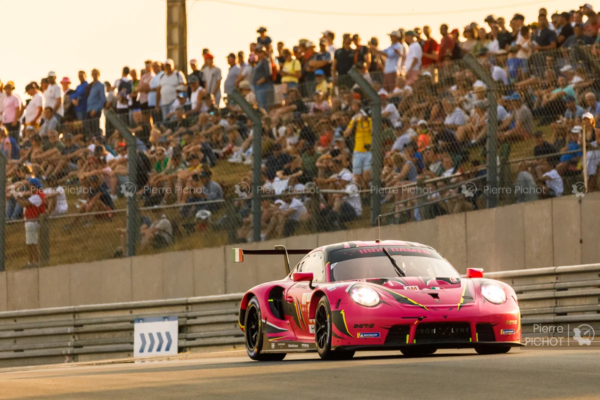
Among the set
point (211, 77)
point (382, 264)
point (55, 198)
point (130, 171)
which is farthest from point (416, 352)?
point (211, 77)

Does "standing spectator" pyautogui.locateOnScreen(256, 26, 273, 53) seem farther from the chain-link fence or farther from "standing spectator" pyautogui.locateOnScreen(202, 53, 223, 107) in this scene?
the chain-link fence

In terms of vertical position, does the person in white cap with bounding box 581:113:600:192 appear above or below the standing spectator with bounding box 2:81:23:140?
below

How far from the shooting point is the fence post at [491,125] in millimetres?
14320

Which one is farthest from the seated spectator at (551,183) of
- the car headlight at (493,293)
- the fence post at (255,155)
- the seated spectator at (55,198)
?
the seated spectator at (55,198)

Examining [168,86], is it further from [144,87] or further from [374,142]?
[374,142]

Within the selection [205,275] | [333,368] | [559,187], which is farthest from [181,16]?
[333,368]

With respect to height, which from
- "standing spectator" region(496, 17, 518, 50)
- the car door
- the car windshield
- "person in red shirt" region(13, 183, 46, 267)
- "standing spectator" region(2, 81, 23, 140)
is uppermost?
"standing spectator" region(496, 17, 518, 50)

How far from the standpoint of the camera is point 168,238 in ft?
59.1

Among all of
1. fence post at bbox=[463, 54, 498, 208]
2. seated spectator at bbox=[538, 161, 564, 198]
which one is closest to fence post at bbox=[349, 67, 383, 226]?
fence post at bbox=[463, 54, 498, 208]

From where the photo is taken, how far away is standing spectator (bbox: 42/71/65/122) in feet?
79.3

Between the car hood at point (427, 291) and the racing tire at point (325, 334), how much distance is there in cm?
46

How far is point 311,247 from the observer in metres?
16.5

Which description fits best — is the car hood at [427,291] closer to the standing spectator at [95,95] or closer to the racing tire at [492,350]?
the racing tire at [492,350]

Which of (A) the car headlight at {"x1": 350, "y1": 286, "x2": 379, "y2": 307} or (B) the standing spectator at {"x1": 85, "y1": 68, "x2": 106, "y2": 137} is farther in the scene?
(B) the standing spectator at {"x1": 85, "y1": 68, "x2": 106, "y2": 137}
